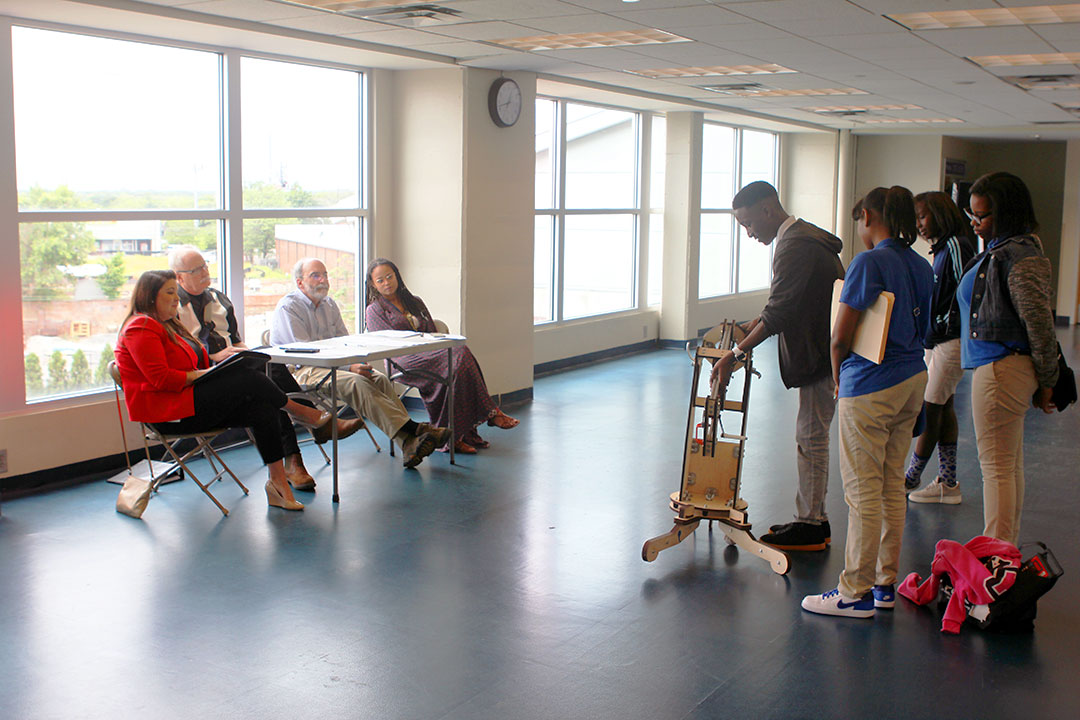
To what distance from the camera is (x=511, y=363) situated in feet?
26.8

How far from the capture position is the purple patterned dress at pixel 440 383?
21.2 ft

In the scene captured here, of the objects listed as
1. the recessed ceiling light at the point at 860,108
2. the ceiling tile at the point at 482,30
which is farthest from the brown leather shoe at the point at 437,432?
the recessed ceiling light at the point at 860,108

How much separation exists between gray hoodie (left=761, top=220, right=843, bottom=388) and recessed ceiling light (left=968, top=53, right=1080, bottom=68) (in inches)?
132

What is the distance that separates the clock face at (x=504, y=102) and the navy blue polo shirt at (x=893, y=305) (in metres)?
4.36

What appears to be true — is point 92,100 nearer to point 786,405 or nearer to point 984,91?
point 786,405

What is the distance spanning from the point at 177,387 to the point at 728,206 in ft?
31.1

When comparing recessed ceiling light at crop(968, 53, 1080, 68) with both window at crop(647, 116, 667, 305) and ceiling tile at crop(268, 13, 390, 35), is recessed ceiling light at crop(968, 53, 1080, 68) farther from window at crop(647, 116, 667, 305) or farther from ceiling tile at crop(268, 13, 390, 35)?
window at crop(647, 116, 667, 305)

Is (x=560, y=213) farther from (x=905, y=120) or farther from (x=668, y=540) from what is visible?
(x=668, y=540)

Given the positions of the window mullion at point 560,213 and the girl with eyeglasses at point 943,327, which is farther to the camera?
the window mullion at point 560,213

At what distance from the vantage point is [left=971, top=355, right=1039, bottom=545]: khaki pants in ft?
12.8

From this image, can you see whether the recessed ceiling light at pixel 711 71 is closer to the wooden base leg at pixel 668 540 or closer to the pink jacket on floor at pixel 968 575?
the wooden base leg at pixel 668 540

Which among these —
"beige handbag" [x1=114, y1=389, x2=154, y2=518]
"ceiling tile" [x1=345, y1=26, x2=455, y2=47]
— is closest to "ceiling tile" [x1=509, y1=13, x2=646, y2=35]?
"ceiling tile" [x1=345, y1=26, x2=455, y2=47]

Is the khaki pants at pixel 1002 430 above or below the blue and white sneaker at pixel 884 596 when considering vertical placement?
above

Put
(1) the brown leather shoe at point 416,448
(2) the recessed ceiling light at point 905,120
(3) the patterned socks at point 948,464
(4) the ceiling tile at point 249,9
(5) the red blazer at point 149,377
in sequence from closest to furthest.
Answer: (5) the red blazer at point 149,377 → (4) the ceiling tile at point 249,9 → (3) the patterned socks at point 948,464 → (1) the brown leather shoe at point 416,448 → (2) the recessed ceiling light at point 905,120
